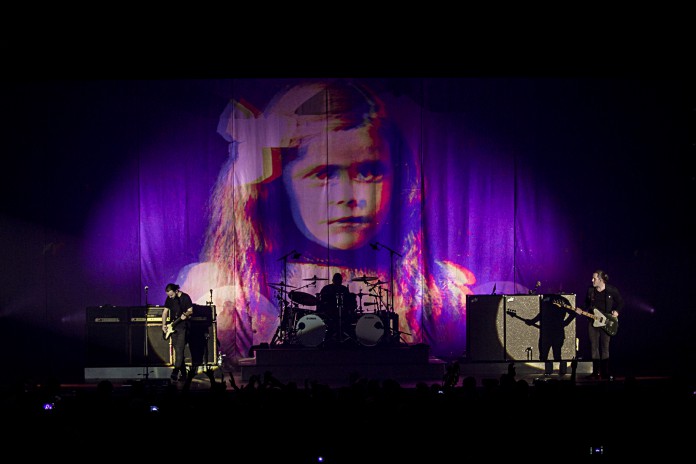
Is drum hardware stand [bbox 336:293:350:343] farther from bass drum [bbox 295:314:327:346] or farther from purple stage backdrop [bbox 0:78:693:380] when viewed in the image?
purple stage backdrop [bbox 0:78:693:380]

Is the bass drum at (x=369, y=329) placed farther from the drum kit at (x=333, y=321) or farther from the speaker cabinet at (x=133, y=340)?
the speaker cabinet at (x=133, y=340)

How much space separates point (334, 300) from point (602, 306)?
14.5 ft

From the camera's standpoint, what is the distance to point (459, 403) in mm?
6410

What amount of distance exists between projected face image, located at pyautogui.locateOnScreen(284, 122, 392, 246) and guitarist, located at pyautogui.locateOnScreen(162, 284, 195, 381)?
3.07m

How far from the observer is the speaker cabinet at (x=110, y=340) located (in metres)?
13.9

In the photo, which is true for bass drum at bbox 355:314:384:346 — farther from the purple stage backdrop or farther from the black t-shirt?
the black t-shirt

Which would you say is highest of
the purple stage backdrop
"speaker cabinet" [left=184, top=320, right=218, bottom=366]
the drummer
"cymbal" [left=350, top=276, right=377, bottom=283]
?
the purple stage backdrop

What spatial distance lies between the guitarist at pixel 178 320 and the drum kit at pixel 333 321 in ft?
5.29

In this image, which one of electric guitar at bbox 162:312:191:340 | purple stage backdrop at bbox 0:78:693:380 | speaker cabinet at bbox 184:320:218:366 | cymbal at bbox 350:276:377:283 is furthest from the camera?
purple stage backdrop at bbox 0:78:693:380

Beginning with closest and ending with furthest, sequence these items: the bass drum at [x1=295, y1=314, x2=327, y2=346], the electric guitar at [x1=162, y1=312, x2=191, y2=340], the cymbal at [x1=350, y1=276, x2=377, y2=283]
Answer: the electric guitar at [x1=162, y1=312, x2=191, y2=340], the bass drum at [x1=295, y1=314, x2=327, y2=346], the cymbal at [x1=350, y1=276, x2=377, y2=283]

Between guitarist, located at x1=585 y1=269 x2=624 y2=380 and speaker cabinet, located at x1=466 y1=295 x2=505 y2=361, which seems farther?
speaker cabinet, located at x1=466 y1=295 x2=505 y2=361

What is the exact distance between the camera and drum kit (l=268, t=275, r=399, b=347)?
1364 cm

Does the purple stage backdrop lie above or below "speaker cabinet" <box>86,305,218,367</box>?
above

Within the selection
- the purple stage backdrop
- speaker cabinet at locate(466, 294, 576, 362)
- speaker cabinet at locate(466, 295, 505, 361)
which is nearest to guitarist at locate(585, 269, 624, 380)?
speaker cabinet at locate(466, 294, 576, 362)
